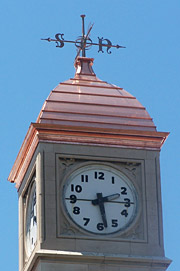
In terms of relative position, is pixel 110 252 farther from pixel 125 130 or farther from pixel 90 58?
pixel 90 58

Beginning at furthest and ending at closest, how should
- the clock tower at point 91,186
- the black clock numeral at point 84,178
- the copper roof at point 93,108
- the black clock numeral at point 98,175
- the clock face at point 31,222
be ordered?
the copper roof at point 93,108, the clock face at point 31,222, the black clock numeral at point 98,175, the black clock numeral at point 84,178, the clock tower at point 91,186

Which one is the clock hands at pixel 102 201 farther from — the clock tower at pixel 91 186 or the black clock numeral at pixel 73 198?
the black clock numeral at pixel 73 198

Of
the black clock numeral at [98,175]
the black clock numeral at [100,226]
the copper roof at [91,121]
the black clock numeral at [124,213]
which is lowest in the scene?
the black clock numeral at [100,226]

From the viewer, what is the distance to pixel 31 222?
50.9 meters

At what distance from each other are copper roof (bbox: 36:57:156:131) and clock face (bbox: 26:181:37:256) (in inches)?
93.6

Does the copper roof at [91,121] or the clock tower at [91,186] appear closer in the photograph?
the clock tower at [91,186]

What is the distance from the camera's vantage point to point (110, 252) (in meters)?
49.2

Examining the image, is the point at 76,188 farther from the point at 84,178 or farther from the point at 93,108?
the point at 93,108

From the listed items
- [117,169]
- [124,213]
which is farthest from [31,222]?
[117,169]

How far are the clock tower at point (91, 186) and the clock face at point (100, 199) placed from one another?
30 millimetres

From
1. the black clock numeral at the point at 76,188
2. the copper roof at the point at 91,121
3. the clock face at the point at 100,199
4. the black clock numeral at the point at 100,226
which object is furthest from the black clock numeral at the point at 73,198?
the copper roof at the point at 91,121

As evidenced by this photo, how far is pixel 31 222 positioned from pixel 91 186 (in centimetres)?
240

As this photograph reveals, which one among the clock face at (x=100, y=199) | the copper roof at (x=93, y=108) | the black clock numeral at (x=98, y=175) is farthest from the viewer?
the copper roof at (x=93, y=108)

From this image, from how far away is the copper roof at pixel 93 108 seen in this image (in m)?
50.7
